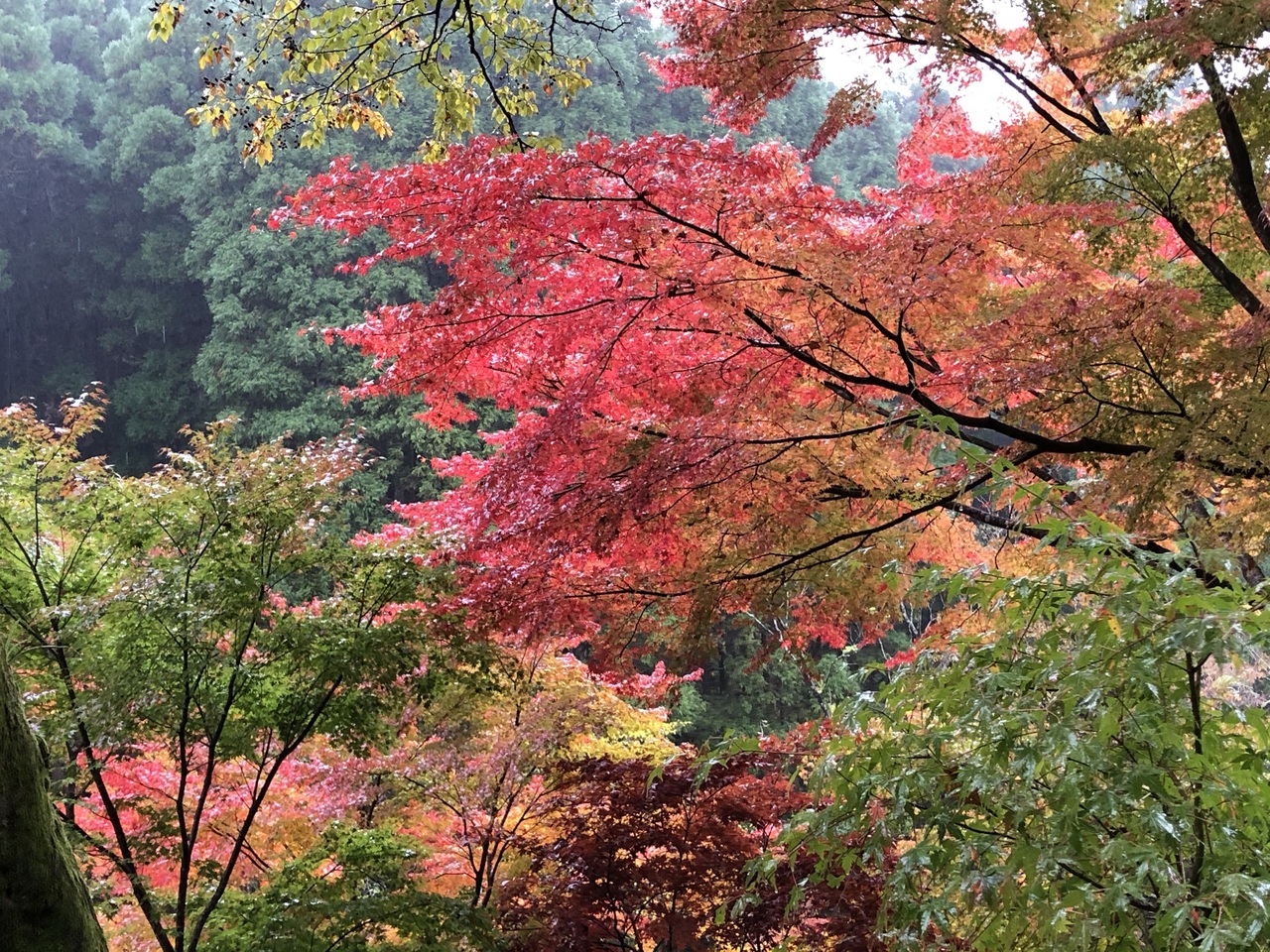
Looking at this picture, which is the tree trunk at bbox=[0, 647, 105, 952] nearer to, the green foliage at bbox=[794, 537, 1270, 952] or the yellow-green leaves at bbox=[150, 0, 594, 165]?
the green foliage at bbox=[794, 537, 1270, 952]

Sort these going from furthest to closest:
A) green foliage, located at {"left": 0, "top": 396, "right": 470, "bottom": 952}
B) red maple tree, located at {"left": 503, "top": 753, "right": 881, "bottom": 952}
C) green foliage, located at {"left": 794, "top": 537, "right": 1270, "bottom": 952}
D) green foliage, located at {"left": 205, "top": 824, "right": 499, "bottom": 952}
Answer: red maple tree, located at {"left": 503, "top": 753, "right": 881, "bottom": 952}
green foliage, located at {"left": 0, "top": 396, "right": 470, "bottom": 952}
green foliage, located at {"left": 205, "top": 824, "right": 499, "bottom": 952}
green foliage, located at {"left": 794, "top": 537, "right": 1270, "bottom": 952}

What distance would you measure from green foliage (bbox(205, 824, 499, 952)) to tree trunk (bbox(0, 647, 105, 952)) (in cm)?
181

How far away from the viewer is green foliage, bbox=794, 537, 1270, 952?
128cm

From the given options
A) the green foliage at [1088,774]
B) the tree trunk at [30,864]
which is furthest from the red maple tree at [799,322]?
the tree trunk at [30,864]

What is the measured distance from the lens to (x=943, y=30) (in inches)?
134

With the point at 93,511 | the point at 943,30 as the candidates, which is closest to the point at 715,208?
the point at 943,30

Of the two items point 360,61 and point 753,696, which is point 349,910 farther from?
point 753,696

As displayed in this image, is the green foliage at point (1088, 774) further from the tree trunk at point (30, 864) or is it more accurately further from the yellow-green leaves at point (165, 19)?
the yellow-green leaves at point (165, 19)

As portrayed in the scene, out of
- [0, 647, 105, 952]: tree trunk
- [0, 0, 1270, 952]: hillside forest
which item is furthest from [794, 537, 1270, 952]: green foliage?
[0, 647, 105, 952]: tree trunk

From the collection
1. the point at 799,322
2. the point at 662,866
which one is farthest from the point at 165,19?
the point at 662,866

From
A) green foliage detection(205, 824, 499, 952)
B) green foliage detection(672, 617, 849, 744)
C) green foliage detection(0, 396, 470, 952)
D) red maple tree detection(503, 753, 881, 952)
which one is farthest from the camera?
green foliage detection(672, 617, 849, 744)

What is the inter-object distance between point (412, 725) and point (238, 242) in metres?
12.4

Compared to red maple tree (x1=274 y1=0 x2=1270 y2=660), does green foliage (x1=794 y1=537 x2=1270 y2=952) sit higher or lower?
lower

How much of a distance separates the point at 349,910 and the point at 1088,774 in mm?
3018
